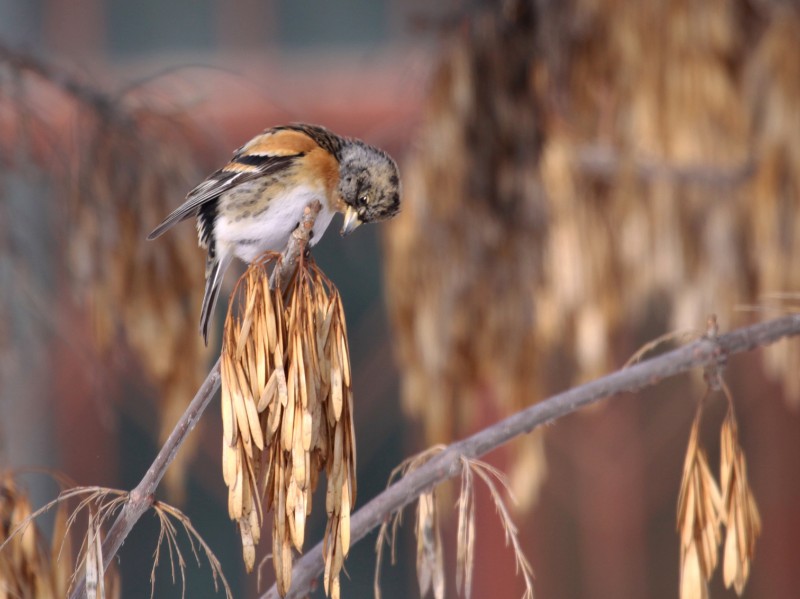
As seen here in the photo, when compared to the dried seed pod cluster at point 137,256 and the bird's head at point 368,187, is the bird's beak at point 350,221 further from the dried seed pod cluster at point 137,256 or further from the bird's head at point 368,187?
the dried seed pod cluster at point 137,256

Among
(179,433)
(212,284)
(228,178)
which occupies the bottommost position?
(179,433)

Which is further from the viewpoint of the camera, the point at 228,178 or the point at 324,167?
the point at 324,167

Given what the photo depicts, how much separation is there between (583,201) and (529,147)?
0.18 metres

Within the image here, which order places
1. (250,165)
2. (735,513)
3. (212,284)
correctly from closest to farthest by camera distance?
(735,513), (212,284), (250,165)

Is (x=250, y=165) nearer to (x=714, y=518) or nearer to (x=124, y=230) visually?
(x=124, y=230)

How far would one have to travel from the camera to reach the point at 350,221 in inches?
45.0

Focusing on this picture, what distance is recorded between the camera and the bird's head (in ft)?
3.59

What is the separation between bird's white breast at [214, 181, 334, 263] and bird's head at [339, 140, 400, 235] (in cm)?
7

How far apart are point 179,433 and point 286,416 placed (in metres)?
0.11

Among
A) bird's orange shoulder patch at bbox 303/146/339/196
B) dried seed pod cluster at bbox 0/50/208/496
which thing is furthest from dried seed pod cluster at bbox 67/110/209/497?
bird's orange shoulder patch at bbox 303/146/339/196

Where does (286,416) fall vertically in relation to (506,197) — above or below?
below

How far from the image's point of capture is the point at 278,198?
134 centimetres

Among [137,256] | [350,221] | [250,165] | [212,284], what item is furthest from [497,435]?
[137,256]

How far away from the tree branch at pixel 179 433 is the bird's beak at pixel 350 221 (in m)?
0.22
